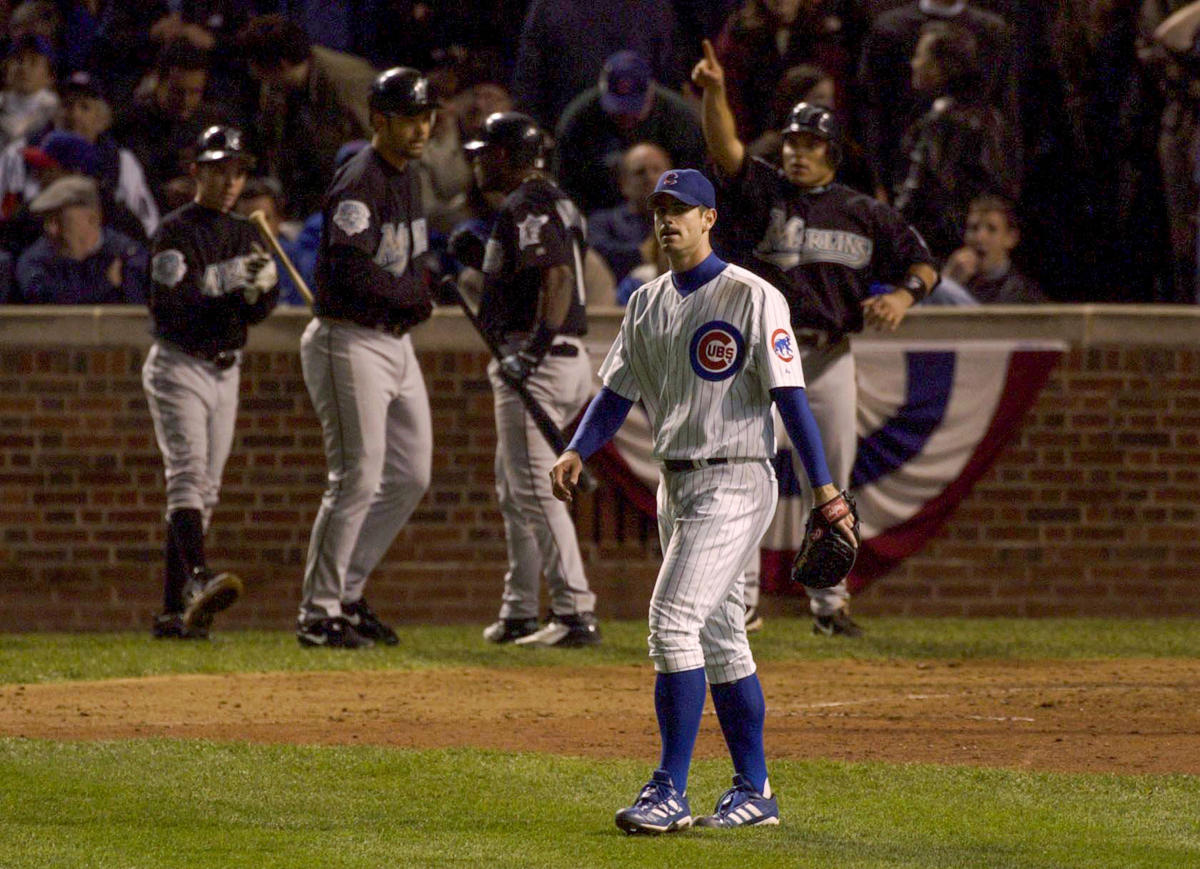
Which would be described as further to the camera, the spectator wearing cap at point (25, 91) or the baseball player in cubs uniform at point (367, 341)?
the spectator wearing cap at point (25, 91)

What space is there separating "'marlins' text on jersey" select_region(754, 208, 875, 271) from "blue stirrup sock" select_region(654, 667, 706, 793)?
153 inches

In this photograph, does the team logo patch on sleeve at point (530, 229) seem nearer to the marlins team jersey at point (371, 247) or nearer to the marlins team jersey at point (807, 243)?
the marlins team jersey at point (371, 247)

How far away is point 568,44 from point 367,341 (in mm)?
3944

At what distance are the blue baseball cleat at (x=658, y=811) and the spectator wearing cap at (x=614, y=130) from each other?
6.52 meters

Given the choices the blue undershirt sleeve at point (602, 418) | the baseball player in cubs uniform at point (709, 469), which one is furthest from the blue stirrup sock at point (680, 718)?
the blue undershirt sleeve at point (602, 418)

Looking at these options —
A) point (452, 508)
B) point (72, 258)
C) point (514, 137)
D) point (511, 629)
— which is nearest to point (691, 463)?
point (514, 137)

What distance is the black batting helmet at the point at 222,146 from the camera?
8.76 metres

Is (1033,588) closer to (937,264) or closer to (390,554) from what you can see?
(937,264)

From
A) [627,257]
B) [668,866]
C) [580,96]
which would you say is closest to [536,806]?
[668,866]

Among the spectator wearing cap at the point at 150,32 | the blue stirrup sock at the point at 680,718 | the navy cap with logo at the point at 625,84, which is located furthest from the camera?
the spectator wearing cap at the point at 150,32

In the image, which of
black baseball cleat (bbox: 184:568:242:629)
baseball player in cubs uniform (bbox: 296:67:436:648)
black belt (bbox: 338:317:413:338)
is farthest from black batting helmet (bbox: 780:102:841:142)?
black baseball cleat (bbox: 184:568:242:629)

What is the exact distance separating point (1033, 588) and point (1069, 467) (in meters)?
0.64

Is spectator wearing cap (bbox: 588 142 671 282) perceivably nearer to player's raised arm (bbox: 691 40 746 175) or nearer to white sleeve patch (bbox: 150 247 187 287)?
player's raised arm (bbox: 691 40 746 175)

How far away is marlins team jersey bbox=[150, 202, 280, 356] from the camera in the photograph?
8.77 m
